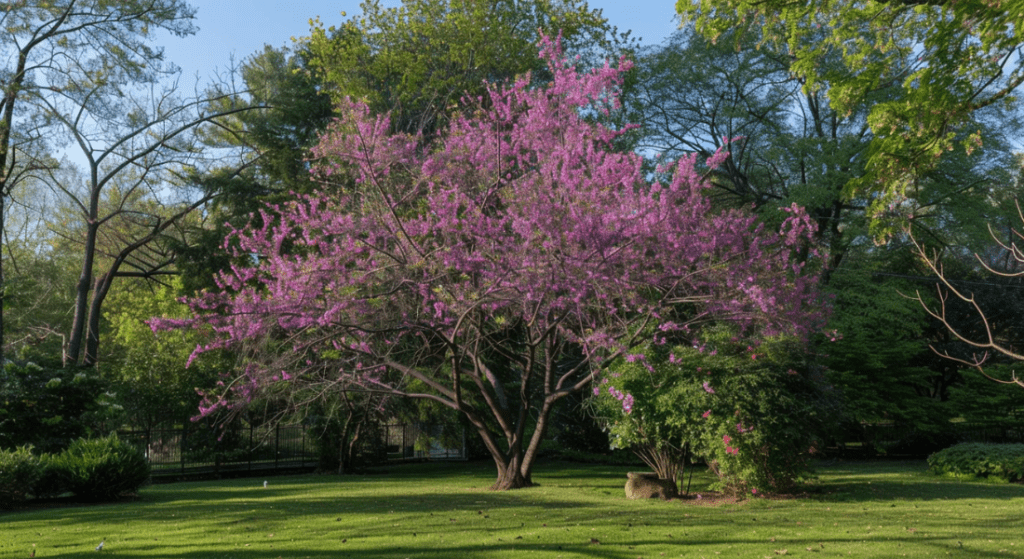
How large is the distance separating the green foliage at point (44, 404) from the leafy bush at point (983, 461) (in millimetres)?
18283

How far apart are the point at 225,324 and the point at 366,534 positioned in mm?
6007

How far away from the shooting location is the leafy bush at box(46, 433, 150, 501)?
1169cm

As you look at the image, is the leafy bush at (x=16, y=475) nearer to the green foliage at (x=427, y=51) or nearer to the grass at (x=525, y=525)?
the grass at (x=525, y=525)

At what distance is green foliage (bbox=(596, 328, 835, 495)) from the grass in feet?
2.21

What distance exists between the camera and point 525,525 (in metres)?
8.27

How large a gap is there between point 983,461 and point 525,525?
12.7 m

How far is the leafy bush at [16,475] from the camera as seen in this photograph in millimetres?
11172

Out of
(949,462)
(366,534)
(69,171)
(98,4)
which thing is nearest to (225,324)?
(366,534)

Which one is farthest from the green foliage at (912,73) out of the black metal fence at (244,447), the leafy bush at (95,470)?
the black metal fence at (244,447)

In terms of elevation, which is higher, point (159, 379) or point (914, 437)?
point (159, 379)

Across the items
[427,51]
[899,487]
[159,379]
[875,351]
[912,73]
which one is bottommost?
[899,487]

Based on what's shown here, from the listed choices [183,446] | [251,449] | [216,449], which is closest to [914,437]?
[251,449]

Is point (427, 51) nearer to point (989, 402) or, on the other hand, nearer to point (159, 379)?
point (159, 379)

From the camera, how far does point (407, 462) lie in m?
22.2
